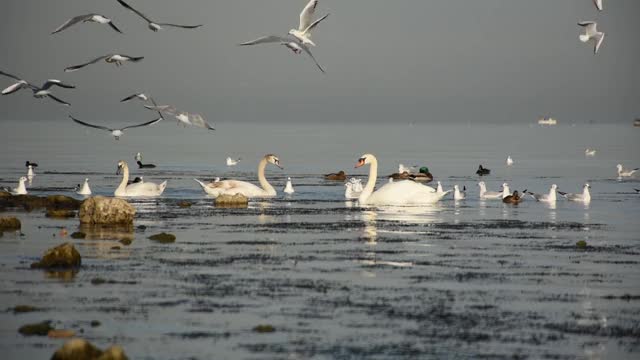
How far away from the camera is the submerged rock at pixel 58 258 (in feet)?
73.8

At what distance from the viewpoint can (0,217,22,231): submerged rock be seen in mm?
29219

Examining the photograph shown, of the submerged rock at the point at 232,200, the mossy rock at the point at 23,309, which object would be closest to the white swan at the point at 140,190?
the submerged rock at the point at 232,200

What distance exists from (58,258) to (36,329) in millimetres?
5898


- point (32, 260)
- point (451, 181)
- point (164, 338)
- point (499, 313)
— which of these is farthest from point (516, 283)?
point (451, 181)

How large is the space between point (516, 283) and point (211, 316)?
6140mm

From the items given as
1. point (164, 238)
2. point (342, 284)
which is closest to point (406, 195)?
point (164, 238)

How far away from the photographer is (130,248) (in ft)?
84.3

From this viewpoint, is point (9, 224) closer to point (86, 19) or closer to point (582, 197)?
point (86, 19)

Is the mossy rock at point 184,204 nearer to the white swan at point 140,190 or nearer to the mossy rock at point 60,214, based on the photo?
the white swan at point 140,190

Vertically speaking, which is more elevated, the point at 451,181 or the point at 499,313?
the point at 451,181

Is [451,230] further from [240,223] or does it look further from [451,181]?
[451,181]

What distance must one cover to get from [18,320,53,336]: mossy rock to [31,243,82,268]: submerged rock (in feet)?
18.7

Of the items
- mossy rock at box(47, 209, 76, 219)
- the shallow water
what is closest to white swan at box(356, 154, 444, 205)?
the shallow water

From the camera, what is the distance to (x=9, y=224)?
95.9ft
